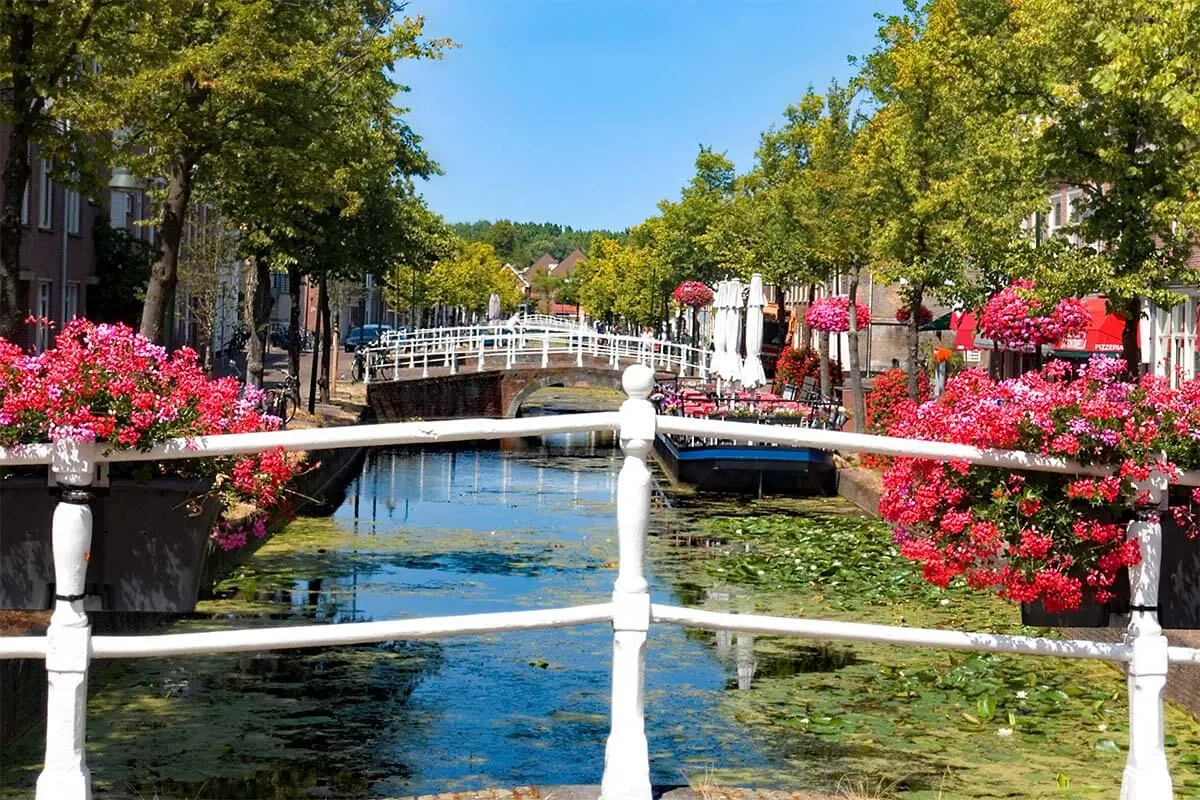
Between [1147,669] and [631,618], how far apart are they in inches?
64.9

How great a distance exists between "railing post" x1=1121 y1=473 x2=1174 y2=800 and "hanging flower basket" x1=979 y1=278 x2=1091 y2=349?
17.1 m

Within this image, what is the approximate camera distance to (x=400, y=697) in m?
10.0

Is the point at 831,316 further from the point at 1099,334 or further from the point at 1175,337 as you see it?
the point at 1175,337

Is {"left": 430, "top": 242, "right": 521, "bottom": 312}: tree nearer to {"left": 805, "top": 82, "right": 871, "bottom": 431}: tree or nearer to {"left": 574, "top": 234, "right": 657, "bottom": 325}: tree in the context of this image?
{"left": 574, "top": 234, "right": 657, "bottom": 325}: tree

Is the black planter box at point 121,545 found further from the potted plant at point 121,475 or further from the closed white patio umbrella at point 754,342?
the closed white patio umbrella at point 754,342

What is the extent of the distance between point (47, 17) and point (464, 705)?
337 inches

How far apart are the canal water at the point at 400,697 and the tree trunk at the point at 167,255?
169 inches

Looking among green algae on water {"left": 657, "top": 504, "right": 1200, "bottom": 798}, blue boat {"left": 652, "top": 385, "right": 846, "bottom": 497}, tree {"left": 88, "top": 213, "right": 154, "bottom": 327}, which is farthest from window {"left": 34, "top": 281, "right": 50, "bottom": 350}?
green algae on water {"left": 657, "top": 504, "right": 1200, "bottom": 798}

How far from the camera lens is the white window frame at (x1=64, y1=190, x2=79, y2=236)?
3844 cm

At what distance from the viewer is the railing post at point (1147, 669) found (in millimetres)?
5152

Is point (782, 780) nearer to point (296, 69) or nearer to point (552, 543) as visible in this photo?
point (552, 543)

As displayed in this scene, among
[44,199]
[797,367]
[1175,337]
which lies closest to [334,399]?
[44,199]

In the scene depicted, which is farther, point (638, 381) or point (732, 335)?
point (732, 335)

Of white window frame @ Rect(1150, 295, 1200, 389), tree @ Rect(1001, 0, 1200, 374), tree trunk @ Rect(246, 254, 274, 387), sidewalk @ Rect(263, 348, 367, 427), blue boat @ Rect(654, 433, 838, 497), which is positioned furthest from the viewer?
sidewalk @ Rect(263, 348, 367, 427)
